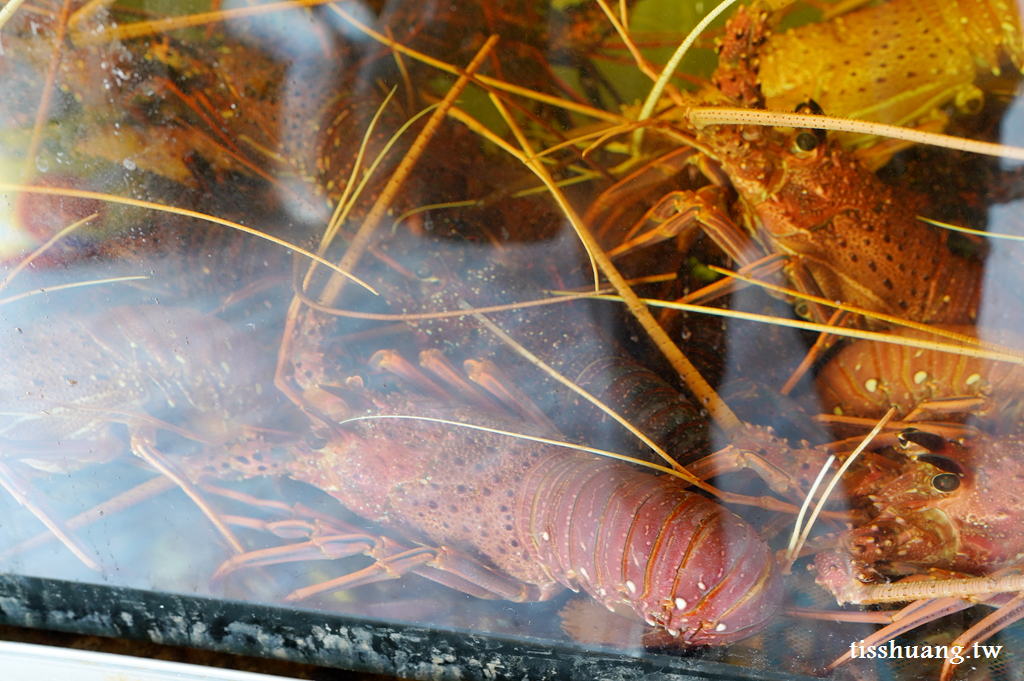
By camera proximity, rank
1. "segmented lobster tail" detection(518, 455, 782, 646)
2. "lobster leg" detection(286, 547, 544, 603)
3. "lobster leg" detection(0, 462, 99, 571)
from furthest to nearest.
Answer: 1. "lobster leg" detection(0, 462, 99, 571)
2. "lobster leg" detection(286, 547, 544, 603)
3. "segmented lobster tail" detection(518, 455, 782, 646)

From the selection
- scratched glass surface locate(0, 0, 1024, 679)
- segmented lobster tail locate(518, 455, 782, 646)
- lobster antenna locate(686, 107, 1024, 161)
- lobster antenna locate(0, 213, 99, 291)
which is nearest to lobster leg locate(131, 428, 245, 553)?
scratched glass surface locate(0, 0, 1024, 679)

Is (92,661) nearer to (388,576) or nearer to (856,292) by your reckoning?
(388,576)

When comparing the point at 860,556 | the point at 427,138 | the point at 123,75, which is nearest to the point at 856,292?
the point at 860,556

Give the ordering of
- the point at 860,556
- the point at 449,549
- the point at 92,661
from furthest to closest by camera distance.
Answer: the point at 92,661
the point at 449,549
the point at 860,556

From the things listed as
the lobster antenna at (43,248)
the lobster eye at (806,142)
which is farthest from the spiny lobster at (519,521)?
the lobster eye at (806,142)

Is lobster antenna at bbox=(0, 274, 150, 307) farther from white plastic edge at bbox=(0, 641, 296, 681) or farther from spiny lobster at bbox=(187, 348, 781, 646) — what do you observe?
white plastic edge at bbox=(0, 641, 296, 681)

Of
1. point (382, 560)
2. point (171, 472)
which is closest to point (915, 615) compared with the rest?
point (382, 560)
